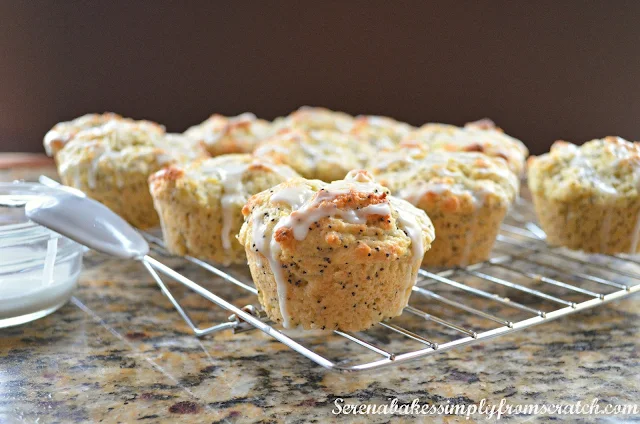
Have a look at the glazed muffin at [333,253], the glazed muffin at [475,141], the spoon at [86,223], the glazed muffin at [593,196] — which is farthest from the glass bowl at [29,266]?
the glazed muffin at [593,196]

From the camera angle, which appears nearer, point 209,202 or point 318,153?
point 209,202

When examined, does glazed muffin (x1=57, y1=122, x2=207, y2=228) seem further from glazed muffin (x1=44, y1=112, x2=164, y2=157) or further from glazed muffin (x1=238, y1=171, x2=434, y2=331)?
glazed muffin (x1=238, y1=171, x2=434, y2=331)

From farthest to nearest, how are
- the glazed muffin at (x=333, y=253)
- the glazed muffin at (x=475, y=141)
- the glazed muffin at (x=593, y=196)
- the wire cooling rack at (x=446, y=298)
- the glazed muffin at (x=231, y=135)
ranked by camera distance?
the glazed muffin at (x=231, y=135), the glazed muffin at (x=475, y=141), the glazed muffin at (x=593, y=196), the wire cooling rack at (x=446, y=298), the glazed muffin at (x=333, y=253)

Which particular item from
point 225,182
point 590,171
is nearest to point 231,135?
point 225,182

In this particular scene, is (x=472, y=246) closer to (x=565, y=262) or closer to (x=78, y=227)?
(x=565, y=262)

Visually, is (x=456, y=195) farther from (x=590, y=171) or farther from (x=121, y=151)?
(x=121, y=151)

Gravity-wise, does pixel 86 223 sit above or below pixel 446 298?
above

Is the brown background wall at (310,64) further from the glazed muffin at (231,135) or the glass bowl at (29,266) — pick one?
the glass bowl at (29,266)

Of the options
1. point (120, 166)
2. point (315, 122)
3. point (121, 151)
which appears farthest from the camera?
point (315, 122)
